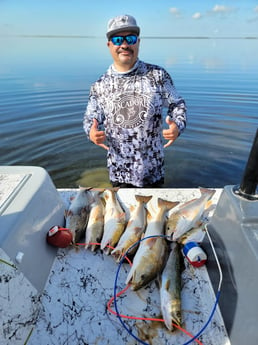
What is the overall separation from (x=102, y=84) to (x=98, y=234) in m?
1.94

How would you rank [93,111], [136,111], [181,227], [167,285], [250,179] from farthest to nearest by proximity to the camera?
1. [93,111]
2. [136,111]
3. [181,227]
4. [167,285]
5. [250,179]

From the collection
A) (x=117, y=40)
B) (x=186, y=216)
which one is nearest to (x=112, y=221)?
(x=186, y=216)

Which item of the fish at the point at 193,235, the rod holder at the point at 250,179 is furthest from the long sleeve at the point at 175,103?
the rod holder at the point at 250,179

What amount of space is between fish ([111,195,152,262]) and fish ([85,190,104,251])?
0.73 feet

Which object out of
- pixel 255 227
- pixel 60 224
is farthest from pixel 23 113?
pixel 255 227

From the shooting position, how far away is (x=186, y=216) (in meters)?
2.65

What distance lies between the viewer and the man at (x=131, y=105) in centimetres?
320

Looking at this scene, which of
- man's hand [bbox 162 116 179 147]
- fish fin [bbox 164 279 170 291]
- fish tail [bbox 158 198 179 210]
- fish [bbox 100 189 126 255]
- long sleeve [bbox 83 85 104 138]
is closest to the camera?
fish fin [bbox 164 279 170 291]

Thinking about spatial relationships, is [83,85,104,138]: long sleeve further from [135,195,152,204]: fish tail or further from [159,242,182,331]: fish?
[159,242,182,331]: fish

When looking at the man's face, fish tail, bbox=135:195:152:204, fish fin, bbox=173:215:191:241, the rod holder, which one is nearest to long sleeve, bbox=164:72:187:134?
the man's face

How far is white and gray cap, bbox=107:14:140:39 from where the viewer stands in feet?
10.3

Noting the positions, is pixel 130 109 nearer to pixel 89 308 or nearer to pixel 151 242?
pixel 151 242

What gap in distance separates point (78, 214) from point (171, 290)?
1203 mm

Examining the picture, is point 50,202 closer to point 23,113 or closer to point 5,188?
point 5,188
